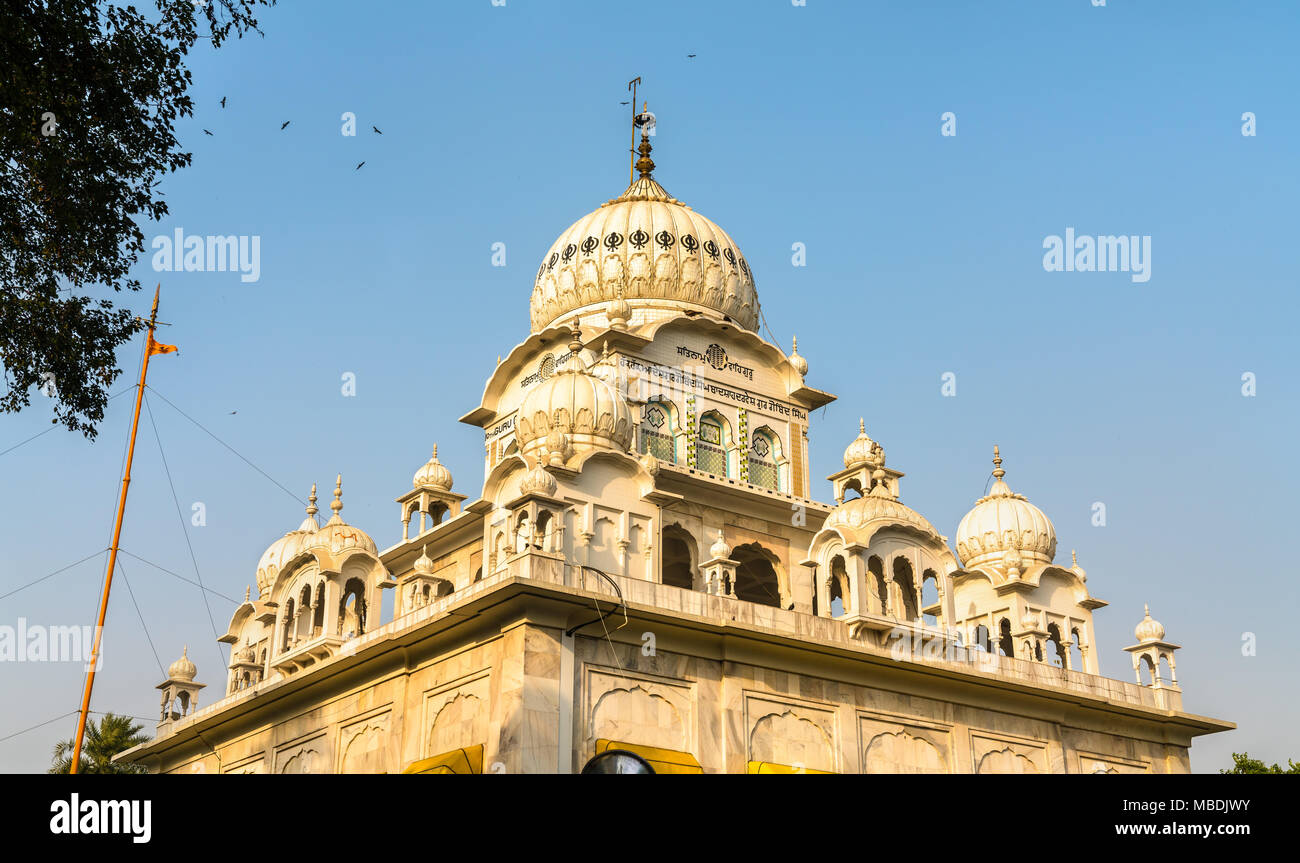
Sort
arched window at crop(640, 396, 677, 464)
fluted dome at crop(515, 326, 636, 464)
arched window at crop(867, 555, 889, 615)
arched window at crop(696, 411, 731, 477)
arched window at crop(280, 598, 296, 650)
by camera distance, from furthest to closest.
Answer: arched window at crop(696, 411, 731, 477) < arched window at crop(640, 396, 677, 464) < arched window at crop(280, 598, 296, 650) < fluted dome at crop(515, 326, 636, 464) < arched window at crop(867, 555, 889, 615)

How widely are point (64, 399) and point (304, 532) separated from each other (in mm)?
14331

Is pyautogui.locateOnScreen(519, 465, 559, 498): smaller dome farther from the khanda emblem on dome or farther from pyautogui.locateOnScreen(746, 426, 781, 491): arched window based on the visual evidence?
the khanda emblem on dome

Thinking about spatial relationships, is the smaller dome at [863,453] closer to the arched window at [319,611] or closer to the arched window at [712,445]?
the arched window at [712,445]

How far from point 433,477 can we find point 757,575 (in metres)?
7.21

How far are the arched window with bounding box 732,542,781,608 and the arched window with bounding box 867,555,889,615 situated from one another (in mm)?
2961

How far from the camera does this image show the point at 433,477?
96.2ft

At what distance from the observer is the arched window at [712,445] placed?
92.2 feet

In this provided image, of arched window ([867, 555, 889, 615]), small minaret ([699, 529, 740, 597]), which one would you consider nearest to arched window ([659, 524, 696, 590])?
small minaret ([699, 529, 740, 597])

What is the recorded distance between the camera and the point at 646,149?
3284 centimetres

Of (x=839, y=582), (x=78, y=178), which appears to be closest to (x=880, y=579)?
(x=839, y=582)

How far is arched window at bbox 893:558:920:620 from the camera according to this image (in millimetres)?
24395

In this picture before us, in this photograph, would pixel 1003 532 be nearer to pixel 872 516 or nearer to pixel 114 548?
pixel 872 516
